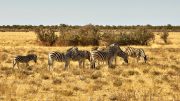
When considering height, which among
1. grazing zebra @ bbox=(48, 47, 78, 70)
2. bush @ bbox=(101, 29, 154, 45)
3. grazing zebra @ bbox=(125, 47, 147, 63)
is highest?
grazing zebra @ bbox=(48, 47, 78, 70)

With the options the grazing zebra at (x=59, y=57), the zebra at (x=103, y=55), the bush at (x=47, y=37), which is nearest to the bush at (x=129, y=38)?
the bush at (x=47, y=37)

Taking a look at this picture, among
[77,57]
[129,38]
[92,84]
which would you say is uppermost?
[77,57]

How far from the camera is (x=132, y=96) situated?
1450 cm

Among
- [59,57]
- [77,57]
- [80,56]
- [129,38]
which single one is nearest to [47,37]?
→ [129,38]

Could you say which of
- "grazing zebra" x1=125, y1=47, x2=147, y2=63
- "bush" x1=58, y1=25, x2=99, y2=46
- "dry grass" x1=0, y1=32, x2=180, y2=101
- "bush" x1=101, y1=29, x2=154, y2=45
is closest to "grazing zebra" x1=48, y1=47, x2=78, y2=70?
"dry grass" x1=0, y1=32, x2=180, y2=101

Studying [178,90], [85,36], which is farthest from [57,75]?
[85,36]

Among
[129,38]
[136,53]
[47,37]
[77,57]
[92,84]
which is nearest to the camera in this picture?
[92,84]

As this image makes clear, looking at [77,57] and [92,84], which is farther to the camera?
[77,57]

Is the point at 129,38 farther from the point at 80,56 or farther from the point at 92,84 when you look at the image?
the point at 92,84

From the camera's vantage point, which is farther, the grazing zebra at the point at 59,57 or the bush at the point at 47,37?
the bush at the point at 47,37

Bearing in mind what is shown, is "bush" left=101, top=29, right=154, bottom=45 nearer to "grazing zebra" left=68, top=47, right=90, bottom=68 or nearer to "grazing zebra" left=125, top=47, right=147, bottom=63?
"grazing zebra" left=125, top=47, right=147, bottom=63

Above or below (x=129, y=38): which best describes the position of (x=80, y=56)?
above

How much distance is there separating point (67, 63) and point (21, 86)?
20.5ft

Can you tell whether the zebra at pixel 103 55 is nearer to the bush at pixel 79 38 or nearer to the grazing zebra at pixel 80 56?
the grazing zebra at pixel 80 56
